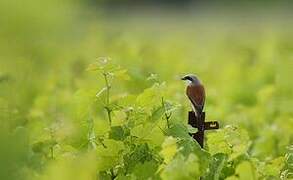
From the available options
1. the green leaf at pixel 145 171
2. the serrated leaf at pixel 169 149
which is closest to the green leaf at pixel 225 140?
the green leaf at pixel 145 171

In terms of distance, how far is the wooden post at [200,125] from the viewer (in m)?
2.51

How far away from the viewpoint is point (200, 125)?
251 centimetres

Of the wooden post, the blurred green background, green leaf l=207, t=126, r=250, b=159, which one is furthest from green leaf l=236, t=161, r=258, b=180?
the wooden post

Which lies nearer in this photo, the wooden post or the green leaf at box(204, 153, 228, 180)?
the green leaf at box(204, 153, 228, 180)

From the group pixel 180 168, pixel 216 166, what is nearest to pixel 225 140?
pixel 216 166

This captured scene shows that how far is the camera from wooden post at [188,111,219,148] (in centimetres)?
251

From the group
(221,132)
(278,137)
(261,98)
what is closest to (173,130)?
(221,132)

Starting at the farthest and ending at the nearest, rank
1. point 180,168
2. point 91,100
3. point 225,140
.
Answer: point 91,100, point 225,140, point 180,168

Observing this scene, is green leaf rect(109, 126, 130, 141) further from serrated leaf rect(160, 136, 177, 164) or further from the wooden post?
serrated leaf rect(160, 136, 177, 164)

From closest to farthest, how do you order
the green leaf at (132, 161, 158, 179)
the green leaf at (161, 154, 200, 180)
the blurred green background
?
the blurred green background → the green leaf at (161, 154, 200, 180) → the green leaf at (132, 161, 158, 179)

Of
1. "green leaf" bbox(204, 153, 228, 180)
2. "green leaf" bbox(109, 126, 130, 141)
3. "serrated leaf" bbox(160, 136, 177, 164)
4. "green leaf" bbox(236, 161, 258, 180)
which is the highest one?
"serrated leaf" bbox(160, 136, 177, 164)

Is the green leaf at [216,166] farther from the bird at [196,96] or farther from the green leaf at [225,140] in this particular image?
the bird at [196,96]

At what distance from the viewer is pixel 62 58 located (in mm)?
6211

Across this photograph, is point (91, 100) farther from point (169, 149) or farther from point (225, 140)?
point (169, 149)
